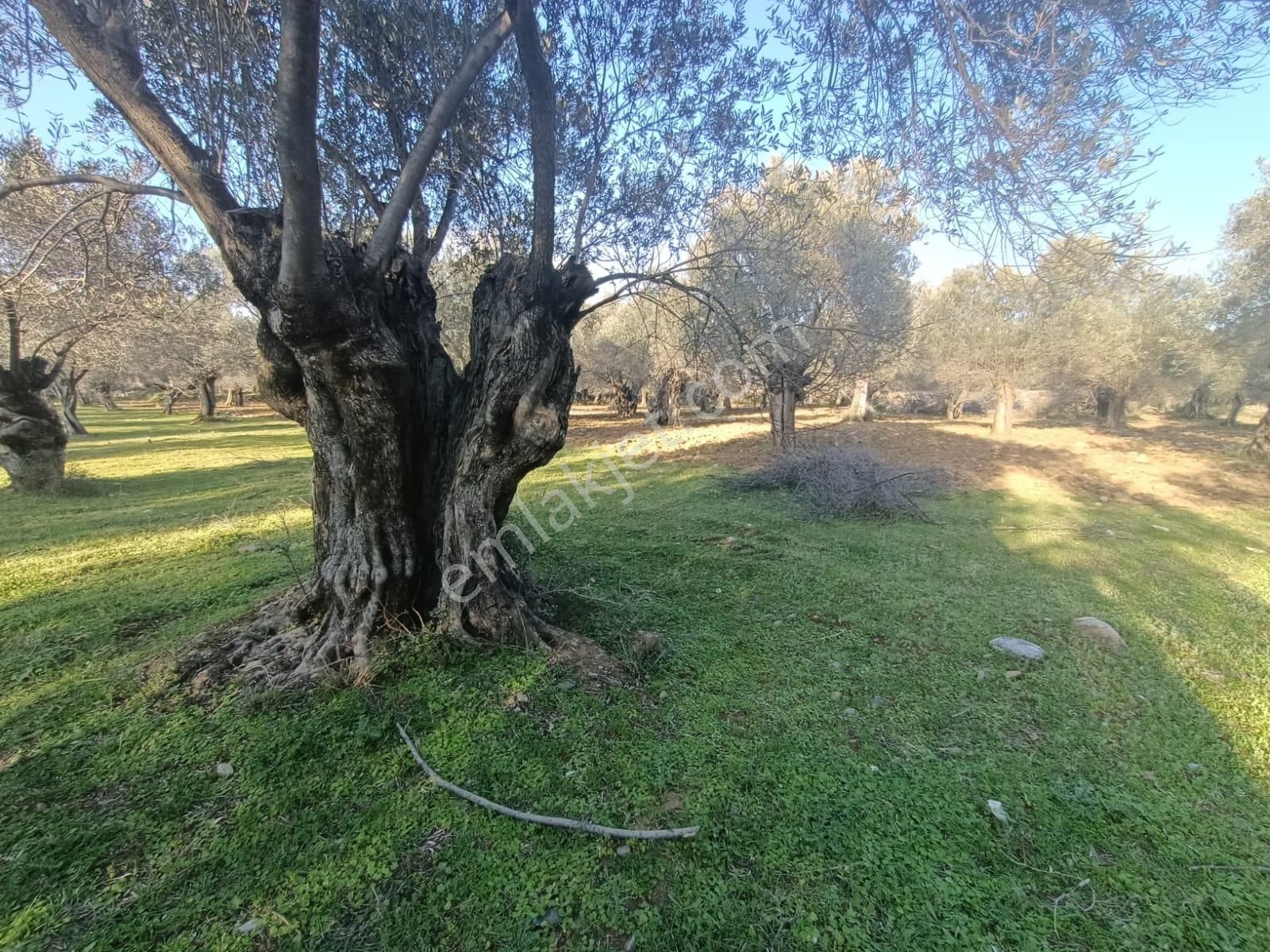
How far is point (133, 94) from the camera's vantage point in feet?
8.67

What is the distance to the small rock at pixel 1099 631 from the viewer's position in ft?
12.8

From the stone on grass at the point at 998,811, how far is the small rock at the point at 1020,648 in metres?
1.76

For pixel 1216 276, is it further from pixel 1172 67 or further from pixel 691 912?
pixel 691 912

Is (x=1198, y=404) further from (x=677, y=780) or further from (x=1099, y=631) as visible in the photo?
(x=677, y=780)

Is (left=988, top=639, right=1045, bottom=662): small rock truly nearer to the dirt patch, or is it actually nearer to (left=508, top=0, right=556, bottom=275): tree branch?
(left=508, top=0, right=556, bottom=275): tree branch

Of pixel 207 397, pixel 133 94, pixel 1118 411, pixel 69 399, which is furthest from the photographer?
pixel 207 397

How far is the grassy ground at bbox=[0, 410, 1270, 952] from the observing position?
1812 millimetres

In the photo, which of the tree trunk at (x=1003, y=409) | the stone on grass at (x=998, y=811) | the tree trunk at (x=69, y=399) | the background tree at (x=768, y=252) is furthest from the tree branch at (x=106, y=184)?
the tree trunk at (x=69, y=399)

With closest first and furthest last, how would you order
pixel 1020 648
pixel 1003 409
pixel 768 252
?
pixel 1020 648, pixel 768 252, pixel 1003 409

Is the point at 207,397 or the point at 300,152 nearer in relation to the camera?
the point at 300,152

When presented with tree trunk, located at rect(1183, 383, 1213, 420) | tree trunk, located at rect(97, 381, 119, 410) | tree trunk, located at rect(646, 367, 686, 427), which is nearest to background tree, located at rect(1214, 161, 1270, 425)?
tree trunk, located at rect(1183, 383, 1213, 420)

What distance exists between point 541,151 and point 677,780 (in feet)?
12.6

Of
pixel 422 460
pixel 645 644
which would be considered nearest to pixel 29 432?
pixel 422 460

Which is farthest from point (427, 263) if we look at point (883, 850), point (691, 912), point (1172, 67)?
point (1172, 67)
